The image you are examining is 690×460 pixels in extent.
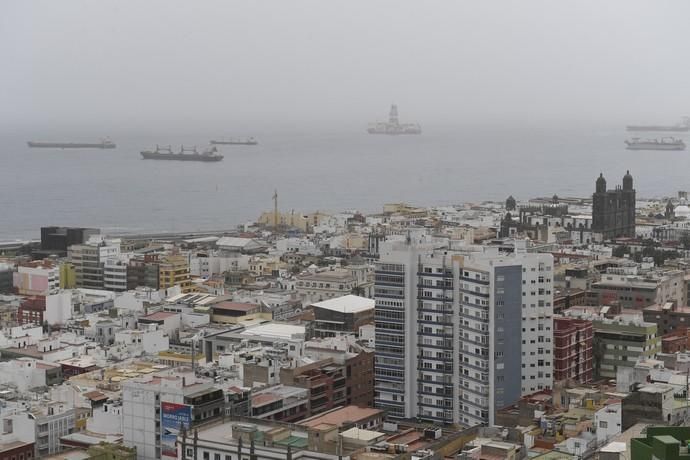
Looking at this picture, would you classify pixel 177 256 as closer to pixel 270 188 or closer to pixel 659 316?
pixel 659 316

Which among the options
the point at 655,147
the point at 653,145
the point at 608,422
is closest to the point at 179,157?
the point at 653,145

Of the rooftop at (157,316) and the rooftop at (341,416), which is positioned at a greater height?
the rooftop at (157,316)

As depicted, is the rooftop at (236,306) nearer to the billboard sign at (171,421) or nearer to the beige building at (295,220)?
the billboard sign at (171,421)

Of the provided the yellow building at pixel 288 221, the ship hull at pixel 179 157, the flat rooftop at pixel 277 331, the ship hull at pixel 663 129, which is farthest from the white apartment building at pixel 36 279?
the ship hull at pixel 663 129

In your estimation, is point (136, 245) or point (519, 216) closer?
point (136, 245)

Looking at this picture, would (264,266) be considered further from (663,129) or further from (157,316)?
(663,129)

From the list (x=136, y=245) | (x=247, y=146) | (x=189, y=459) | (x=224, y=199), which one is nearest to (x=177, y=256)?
(x=136, y=245)

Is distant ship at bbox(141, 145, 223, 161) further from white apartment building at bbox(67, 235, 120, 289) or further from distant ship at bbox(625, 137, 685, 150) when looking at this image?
white apartment building at bbox(67, 235, 120, 289)
